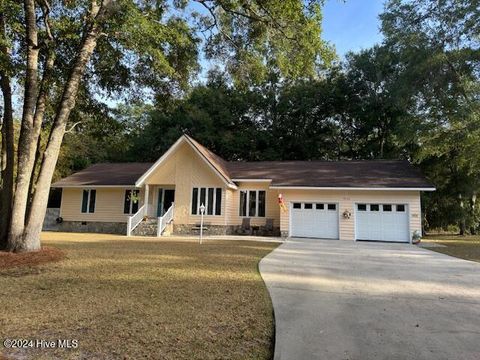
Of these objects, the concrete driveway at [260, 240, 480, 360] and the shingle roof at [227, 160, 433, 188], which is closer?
the concrete driveway at [260, 240, 480, 360]

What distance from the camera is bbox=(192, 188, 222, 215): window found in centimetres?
2060

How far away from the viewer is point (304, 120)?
103 feet

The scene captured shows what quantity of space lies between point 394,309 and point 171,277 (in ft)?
13.5

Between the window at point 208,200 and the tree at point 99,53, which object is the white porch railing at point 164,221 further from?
the tree at point 99,53

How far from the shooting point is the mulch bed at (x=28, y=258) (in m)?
8.03

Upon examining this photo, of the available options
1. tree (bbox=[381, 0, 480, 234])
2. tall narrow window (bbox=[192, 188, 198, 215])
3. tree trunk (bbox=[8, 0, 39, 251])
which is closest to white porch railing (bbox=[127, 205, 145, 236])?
tall narrow window (bbox=[192, 188, 198, 215])

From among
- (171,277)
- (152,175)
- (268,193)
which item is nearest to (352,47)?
(268,193)

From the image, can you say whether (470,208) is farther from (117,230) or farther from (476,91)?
(117,230)

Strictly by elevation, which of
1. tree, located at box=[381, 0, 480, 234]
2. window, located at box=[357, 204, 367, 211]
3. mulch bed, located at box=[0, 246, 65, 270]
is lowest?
mulch bed, located at box=[0, 246, 65, 270]

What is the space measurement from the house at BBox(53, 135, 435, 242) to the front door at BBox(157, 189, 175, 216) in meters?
0.06

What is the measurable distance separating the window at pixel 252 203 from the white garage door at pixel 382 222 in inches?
205

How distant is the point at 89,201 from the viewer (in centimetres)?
2362

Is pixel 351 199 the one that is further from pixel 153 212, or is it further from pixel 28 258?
pixel 28 258

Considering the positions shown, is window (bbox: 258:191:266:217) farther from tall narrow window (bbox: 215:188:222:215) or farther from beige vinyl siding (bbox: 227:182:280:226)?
tall narrow window (bbox: 215:188:222:215)
